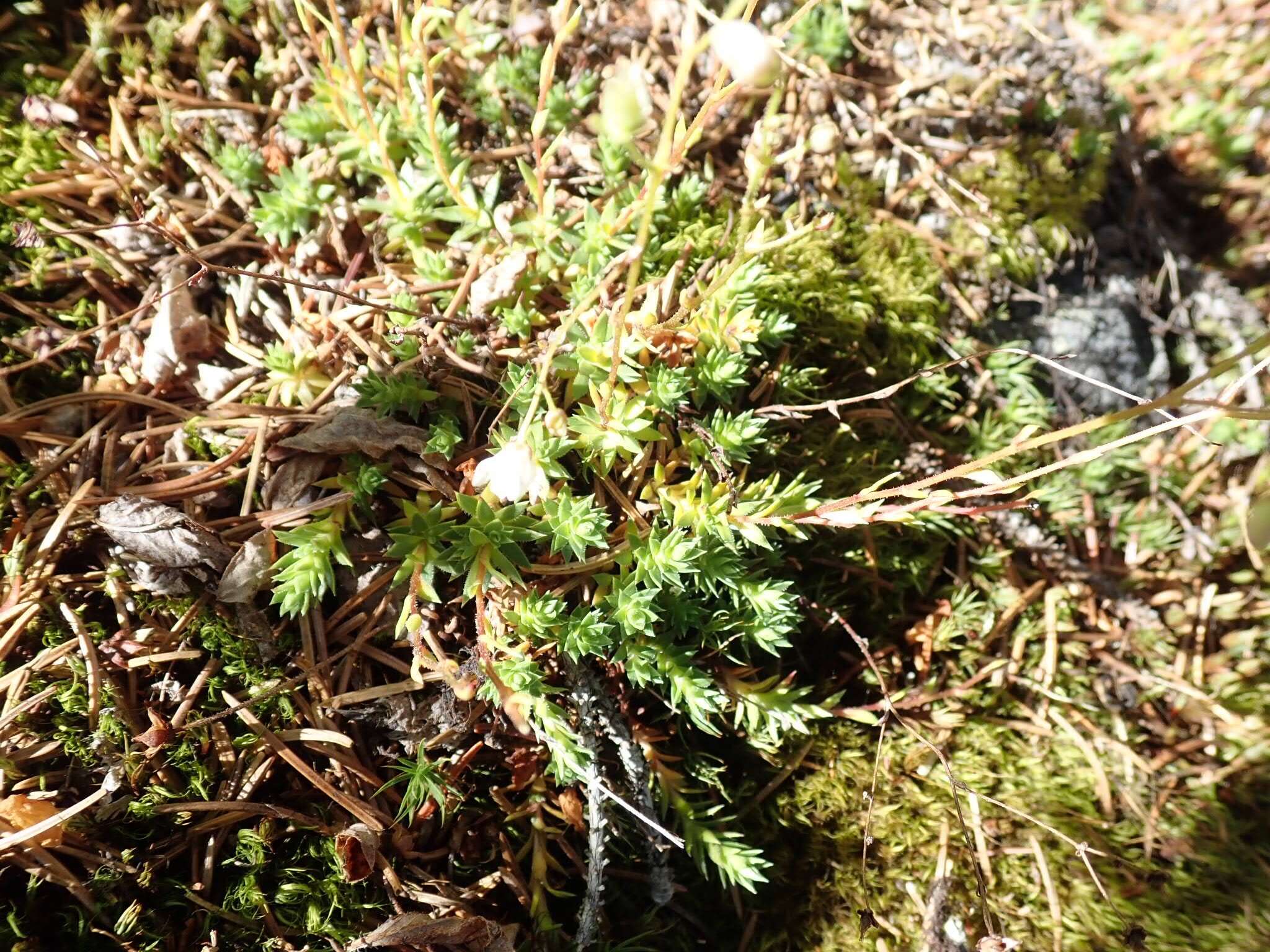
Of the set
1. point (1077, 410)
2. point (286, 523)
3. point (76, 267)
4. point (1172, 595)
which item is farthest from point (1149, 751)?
point (76, 267)

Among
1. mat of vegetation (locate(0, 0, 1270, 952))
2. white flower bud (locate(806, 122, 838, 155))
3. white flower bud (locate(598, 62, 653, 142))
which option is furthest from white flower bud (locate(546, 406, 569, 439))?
white flower bud (locate(806, 122, 838, 155))

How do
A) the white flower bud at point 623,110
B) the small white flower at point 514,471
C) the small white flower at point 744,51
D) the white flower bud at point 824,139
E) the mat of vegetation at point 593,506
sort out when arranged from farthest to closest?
1. the white flower bud at point 824,139
2. the mat of vegetation at point 593,506
3. the small white flower at point 514,471
4. the white flower bud at point 623,110
5. the small white flower at point 744,51

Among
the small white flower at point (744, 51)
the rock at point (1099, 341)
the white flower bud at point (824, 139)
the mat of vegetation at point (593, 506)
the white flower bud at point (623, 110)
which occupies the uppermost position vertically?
the small white flower at point (744, 51)

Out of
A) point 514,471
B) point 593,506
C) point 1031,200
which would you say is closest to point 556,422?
point 514,471

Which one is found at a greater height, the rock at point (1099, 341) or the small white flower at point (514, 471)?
the rock at point (1099, 341)

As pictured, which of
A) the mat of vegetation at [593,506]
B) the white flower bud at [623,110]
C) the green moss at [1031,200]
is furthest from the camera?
the green moss at [1031,200]

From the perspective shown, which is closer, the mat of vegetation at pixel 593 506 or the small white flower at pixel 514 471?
the small white flower at pixel 514 471

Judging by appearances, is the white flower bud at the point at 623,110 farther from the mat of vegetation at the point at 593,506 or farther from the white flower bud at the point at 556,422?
the white flower bud at the point at 556,422

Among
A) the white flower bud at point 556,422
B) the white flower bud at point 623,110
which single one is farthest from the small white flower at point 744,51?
the white flower bud at point 556,422
